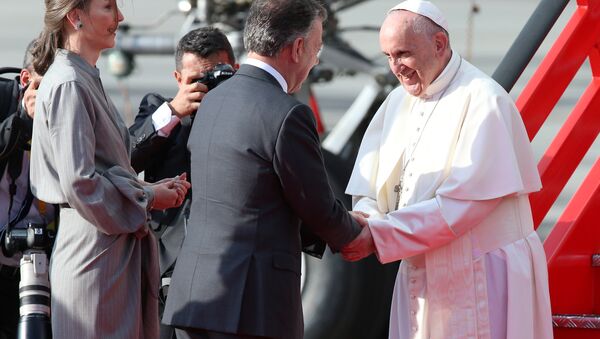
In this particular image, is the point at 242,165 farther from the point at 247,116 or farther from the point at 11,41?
the point at 11,41

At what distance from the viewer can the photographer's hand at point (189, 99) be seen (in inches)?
160

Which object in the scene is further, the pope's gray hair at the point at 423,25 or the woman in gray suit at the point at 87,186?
the pope's gray hair at the point at 423,25

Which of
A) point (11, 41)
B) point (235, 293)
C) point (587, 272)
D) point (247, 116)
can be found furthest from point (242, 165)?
point (11, 41)

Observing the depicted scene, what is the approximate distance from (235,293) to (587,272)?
5.14ft

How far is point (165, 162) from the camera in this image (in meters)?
4.18

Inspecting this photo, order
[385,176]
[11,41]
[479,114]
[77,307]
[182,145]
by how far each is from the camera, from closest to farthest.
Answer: [77,307]
[479,114]
[385,176]
[182,145]
[11,41]

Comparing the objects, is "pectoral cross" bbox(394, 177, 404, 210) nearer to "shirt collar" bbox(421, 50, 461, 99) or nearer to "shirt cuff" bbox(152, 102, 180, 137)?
"shirt collar" bbox(421, 50, 461, 99)

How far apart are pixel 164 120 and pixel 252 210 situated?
0.80m

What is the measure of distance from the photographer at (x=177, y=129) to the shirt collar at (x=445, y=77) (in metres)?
0.69

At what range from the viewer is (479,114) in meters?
3.66

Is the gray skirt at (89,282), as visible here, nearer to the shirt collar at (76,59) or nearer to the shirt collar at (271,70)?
the shirt collar at (76,59)

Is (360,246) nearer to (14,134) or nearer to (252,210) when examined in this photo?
(252,210)

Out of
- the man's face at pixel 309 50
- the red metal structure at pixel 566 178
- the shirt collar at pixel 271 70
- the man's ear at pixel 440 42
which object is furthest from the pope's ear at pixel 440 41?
the red metal structure at pixel 566 178

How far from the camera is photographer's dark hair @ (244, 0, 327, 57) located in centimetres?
347
